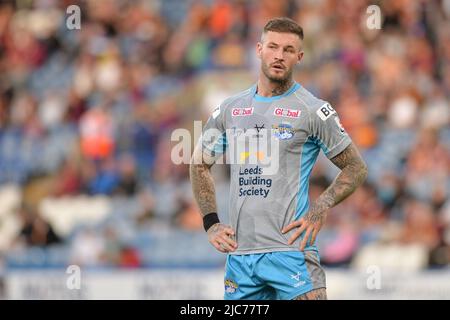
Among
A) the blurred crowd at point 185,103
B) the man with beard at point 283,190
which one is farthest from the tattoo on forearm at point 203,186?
the blurred crowd at point 185,103

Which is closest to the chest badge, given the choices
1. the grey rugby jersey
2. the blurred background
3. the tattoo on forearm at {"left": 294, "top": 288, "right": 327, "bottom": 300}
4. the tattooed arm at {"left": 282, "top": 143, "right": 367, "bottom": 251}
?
the grey rugby jersey

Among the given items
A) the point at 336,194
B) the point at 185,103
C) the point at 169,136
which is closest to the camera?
the point at 336,194

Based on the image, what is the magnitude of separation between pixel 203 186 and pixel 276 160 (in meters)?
0.66

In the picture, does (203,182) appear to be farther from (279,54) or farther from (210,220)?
(279,54)

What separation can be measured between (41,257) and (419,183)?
5840mm

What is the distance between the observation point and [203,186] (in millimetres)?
7168

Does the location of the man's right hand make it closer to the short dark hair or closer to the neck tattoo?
the neck tattoo

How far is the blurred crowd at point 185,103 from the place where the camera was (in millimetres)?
14750

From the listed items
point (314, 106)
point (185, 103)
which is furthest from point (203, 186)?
point (185, 103)

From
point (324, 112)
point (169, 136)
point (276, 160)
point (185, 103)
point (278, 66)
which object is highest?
point (185, 103)

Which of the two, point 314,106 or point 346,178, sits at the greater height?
point 314,106

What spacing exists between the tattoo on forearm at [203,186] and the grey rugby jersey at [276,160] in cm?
31
